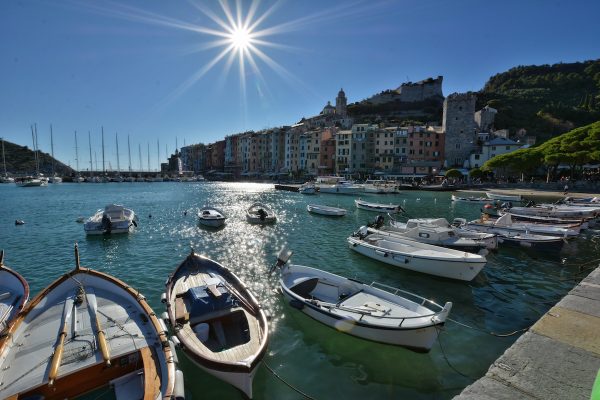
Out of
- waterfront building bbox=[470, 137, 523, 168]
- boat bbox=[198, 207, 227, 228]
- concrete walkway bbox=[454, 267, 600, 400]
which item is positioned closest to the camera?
concrete walkway bbox=[454, 267, 600, 400]

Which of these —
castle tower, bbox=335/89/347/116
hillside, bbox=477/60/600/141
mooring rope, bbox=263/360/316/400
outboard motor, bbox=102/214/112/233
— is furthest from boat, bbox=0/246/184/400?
castle tower, bbox=335/89/347/116

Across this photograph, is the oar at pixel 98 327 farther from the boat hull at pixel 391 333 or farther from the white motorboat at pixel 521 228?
the white motorboat at pixel 521 228

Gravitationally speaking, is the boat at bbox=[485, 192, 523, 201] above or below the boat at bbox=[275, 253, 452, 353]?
above

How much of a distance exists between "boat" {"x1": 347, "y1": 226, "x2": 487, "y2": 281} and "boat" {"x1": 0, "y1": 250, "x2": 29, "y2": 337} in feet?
51.9

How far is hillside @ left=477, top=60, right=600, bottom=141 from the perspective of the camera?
345 feet

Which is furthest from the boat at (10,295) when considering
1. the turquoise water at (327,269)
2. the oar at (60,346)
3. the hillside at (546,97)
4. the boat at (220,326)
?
the hillside at (546,97)

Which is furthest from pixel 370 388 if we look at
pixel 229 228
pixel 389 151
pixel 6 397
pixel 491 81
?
pixel 491 81

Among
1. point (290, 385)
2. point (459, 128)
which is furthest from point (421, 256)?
point (459, 128)

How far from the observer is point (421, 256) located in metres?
15.7

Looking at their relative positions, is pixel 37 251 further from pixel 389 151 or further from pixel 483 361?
pixel 389 151

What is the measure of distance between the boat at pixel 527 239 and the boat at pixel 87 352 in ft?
78.0

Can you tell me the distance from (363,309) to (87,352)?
24.5 feet

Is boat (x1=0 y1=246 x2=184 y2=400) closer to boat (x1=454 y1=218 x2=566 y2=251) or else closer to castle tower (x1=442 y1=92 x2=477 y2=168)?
boat (x1=454 y1=218 x2=566 y2=251)

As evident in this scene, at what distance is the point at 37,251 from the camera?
21.3 meters
